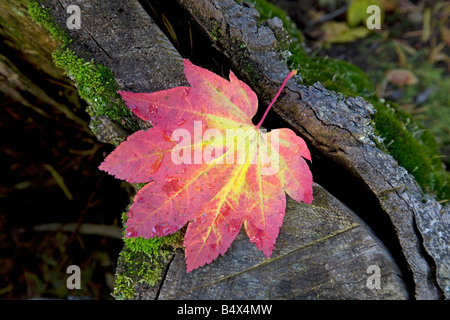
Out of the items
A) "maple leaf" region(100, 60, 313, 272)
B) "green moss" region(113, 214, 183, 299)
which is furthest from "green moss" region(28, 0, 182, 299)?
"maple leaf" region(100, 60, 313, 272)

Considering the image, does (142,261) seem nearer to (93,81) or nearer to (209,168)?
(209,168)

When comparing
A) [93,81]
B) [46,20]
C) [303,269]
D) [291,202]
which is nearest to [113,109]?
[93,81]

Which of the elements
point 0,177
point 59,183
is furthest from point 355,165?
point 0,177

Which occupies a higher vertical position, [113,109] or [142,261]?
[113,109]

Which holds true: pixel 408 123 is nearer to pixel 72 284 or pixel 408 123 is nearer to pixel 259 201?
pixel 259 201

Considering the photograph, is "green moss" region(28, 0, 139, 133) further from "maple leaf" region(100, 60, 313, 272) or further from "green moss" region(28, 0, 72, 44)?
"maple leaf" region(100, 60, 313, 272)

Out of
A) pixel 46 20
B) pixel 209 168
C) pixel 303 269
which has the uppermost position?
pixel 46 20

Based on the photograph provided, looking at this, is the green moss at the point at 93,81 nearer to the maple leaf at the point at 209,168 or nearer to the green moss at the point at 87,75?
the green moss at the point at 87,75
